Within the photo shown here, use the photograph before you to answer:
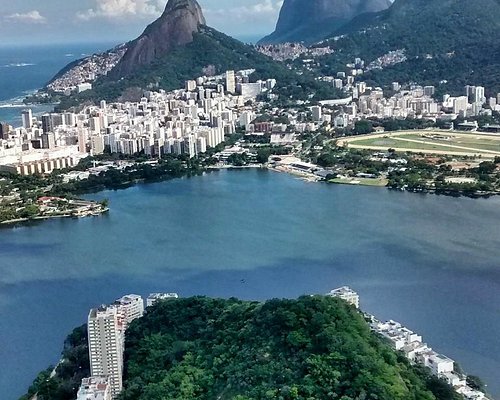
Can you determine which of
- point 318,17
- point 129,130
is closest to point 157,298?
point 129,130

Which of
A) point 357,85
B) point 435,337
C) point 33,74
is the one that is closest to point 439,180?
point 435,337

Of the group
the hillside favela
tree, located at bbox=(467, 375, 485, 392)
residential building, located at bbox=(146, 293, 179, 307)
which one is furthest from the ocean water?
tree, located at bbox=(467, 375, 485, 392)

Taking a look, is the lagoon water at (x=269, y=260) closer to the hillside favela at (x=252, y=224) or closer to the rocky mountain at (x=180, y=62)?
Result: the hillside favela at (x=252, y=224)

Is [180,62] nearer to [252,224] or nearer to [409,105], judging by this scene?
[409,105]

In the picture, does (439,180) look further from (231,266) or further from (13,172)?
(13,172)

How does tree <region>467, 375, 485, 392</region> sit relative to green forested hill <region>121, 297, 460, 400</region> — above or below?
below

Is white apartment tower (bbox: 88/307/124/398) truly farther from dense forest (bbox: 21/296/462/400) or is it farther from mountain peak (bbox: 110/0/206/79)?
mountain peak (bbox: 110/0/206/79)

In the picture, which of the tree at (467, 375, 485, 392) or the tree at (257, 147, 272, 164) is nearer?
the tree at (467, 375, 485, 392)
